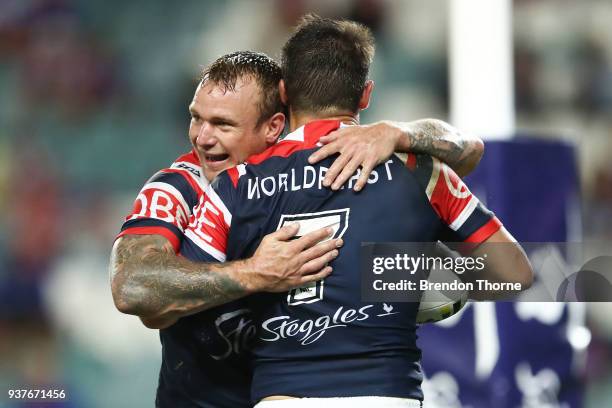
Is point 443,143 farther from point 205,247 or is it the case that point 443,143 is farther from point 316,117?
point 205,247

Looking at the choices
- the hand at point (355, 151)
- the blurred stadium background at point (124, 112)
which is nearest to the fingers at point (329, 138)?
the hand at point (355, 151)

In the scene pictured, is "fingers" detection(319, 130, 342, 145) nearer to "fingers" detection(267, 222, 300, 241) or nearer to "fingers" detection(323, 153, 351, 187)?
"fingers" detection(323, 153, 351, 187)

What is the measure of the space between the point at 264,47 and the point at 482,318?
356 cm

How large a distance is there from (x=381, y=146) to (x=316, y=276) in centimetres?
42

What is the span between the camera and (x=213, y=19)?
7.18 m

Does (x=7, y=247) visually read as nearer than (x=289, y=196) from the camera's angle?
No

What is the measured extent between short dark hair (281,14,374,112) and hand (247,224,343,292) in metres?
0.40

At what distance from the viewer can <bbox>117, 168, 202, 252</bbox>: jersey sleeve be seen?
102 inches

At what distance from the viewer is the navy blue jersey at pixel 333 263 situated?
8.11 feet

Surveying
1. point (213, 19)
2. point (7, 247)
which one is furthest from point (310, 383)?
point (213, 19)

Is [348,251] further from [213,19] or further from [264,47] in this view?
[213,19]

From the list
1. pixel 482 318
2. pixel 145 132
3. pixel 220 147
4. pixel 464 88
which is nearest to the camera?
pixel 220 147

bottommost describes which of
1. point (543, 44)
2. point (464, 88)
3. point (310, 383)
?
point (310, 383)

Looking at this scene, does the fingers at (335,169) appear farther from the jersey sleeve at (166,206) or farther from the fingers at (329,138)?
the jersey sleeve at (166,206)
